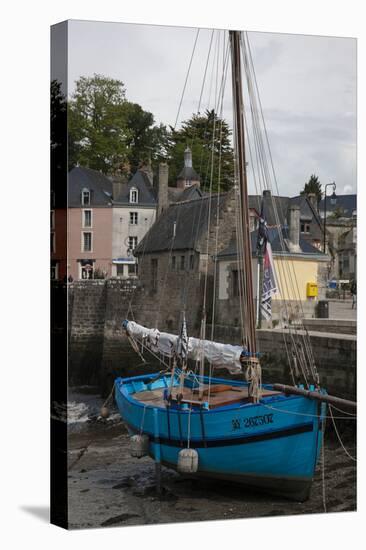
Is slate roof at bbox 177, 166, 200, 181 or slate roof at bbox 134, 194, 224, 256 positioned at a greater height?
slate roof at bbox 177, 166, 200, 181

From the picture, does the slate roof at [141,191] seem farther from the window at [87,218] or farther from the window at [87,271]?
the window at [87,271]

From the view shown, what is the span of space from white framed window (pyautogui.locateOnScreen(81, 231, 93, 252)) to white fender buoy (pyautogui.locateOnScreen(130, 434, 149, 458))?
95.8 inches

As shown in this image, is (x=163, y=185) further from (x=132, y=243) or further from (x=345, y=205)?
(x=345, y=205)

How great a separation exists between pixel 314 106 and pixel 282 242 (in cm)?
176

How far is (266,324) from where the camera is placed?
13602mm

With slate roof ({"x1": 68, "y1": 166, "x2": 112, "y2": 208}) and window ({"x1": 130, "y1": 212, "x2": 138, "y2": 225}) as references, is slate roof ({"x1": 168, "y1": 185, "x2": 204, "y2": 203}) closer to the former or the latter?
window ({"x1": 130, "y1": 212, "x2": 138, "y2": 225})

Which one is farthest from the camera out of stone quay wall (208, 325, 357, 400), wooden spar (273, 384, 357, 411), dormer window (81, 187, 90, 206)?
stone quay wall (208, 325, 357, 400)

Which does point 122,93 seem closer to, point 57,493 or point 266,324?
point 266,324

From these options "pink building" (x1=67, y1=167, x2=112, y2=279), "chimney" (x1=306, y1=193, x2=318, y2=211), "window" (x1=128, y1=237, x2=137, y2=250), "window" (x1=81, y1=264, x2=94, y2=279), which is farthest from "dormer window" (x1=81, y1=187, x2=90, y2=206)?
"chimney" (x1=306, y1=193, x2=318, y2=211)

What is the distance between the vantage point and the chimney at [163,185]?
41.3 ft

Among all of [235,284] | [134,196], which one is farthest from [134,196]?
[235,284]

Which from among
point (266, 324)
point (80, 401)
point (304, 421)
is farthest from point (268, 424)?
point (80, 401)

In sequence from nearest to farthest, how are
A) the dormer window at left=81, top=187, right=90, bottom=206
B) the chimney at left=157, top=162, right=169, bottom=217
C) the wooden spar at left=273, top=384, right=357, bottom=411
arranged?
the dormer window at left=81, top=187, right=90, bottom=206 < the chimney at left=157, top=162, right=169, bottom=217 < the wooden spar at left=273, top=384, right=357, bottom=411

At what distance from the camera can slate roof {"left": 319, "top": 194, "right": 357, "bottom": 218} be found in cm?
1362
